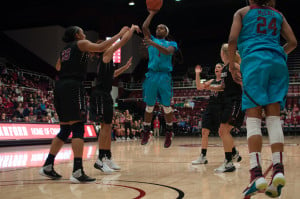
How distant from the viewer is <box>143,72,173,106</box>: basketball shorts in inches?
214

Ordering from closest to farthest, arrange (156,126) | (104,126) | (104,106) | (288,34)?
(288,34)
(104,106)
(104,126)
(156,126)

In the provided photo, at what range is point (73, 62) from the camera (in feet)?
13.7

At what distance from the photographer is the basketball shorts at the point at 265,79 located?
9.16 ft

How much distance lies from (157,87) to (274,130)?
2.84 m

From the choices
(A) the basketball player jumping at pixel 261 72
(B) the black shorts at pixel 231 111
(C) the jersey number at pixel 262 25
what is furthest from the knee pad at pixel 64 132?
(C) the jersey number at pixel 262 25

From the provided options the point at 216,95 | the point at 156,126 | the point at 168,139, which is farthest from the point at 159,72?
the point at 156,126

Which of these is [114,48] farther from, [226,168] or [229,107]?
[226,168]

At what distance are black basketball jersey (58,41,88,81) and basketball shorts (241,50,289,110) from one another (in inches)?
84.0

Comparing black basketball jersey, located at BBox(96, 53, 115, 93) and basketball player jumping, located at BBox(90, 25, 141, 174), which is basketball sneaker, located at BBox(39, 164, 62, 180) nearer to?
basketball player jumping, located at BBox(90, 25, 141, 174)

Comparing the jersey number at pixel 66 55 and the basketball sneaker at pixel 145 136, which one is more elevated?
the jersey number at pixel 66 55

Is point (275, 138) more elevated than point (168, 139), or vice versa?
point (275, 138)

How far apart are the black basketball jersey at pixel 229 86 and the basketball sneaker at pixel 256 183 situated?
2.54 meters

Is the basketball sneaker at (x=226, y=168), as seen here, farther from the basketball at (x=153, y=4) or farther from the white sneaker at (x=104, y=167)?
the basketball at (x=153, y=4)

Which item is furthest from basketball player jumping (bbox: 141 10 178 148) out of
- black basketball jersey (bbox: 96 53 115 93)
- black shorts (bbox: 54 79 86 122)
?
black shorts (bbox: 54 79 86 122)
